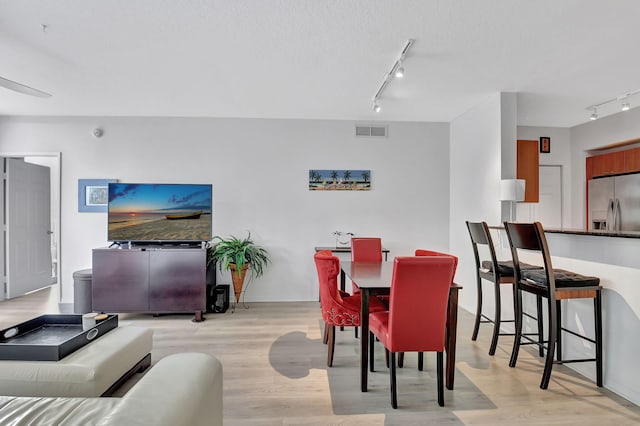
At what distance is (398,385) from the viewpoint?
8.54 ft

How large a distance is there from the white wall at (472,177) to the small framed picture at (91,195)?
500 cm

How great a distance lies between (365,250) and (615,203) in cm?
386

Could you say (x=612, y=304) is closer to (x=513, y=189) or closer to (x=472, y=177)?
(x=513, y=189)

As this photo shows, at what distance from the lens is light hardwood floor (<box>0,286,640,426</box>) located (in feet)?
7.18

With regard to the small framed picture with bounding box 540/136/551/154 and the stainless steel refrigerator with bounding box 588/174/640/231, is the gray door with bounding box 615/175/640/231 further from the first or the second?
the small framed picture with bounding box 540/136/551/154

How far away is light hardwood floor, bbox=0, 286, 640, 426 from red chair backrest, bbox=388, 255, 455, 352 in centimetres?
43

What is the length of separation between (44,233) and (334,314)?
580 centimetres

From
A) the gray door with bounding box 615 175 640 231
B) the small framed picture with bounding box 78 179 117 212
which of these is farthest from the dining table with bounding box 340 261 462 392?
the small framed picture with bounding box 78 179 117 212

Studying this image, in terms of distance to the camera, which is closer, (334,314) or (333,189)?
(334,314)

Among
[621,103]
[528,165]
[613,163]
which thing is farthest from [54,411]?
[613,163]

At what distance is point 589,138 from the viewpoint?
5453 mm

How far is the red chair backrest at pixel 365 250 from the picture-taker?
12.8ft

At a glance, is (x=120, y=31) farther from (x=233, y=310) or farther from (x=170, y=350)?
(x=233, y=310)

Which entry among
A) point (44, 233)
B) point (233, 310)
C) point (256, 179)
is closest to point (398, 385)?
point (233, 310)
